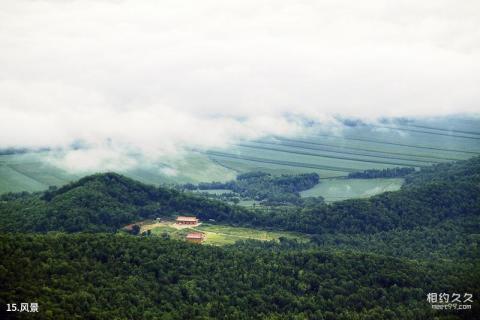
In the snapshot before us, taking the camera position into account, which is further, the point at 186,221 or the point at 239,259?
the point at 186,221

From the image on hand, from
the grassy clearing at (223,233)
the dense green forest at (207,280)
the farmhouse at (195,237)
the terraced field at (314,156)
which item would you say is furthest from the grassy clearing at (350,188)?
the dense green forest at (207,280)

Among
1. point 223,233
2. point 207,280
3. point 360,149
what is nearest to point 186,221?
point 223,233

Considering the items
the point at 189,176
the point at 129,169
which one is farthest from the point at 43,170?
the point at 189,176

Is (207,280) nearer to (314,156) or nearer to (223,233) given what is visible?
(223,233)

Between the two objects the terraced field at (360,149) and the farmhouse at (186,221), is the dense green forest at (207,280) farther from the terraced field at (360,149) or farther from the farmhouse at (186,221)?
the terraced field at (360,149)

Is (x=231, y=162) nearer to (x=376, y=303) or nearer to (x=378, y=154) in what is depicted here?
(x=378, y=154)

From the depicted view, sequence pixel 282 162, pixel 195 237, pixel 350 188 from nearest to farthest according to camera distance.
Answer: pixel 195 237
pixel 350 188
pixel 282 162
